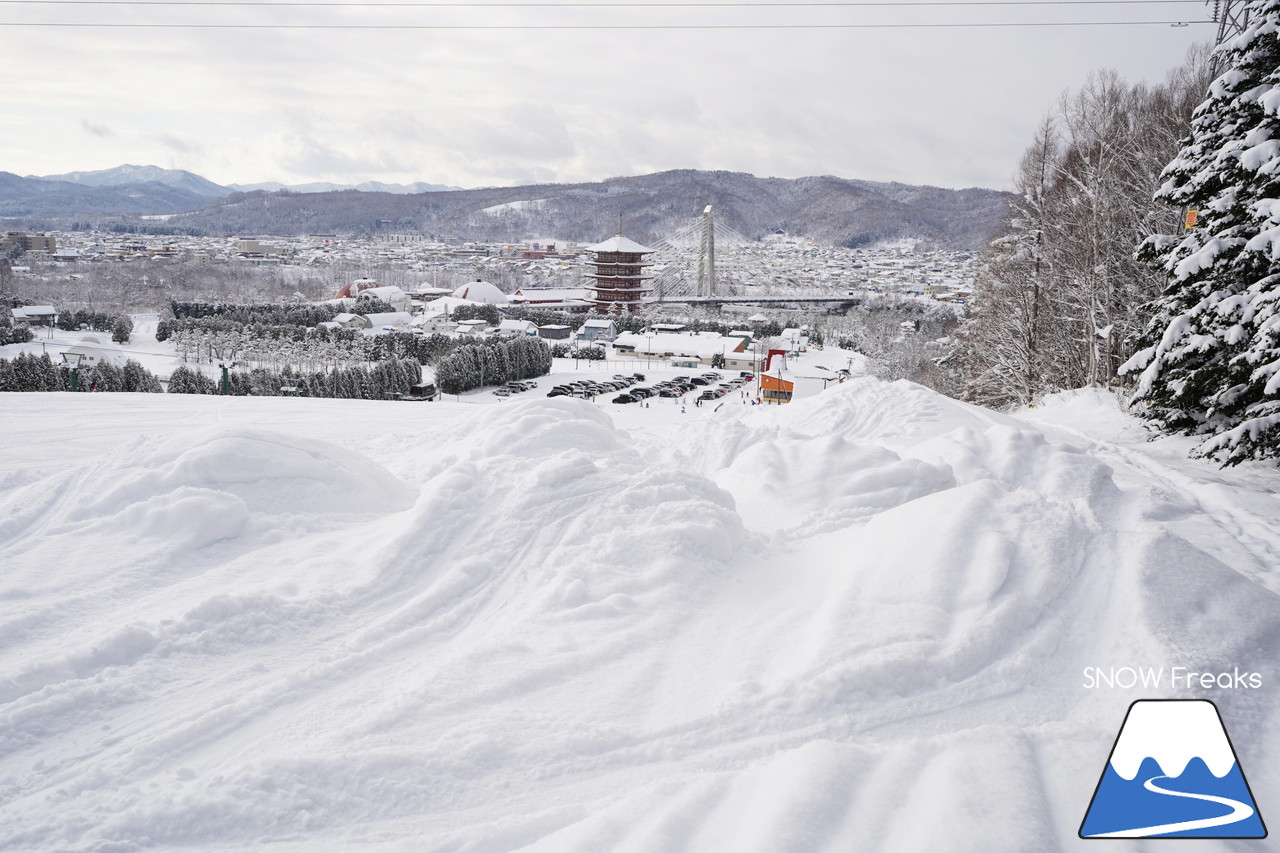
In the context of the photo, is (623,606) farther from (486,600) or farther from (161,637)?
(161,637)

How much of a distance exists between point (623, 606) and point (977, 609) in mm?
2016

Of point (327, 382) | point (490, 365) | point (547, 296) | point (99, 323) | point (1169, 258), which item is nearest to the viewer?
point (1169, 258)

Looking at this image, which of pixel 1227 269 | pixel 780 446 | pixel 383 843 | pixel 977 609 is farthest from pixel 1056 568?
pixel 1227 269

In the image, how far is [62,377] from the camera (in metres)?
27.6

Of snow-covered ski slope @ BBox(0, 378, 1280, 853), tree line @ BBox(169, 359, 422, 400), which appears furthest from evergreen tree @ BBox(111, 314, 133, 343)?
snow-covered ski slope @ BBox(0, 378, 1280, 853)

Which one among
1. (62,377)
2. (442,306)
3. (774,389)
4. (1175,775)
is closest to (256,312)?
(442,306)

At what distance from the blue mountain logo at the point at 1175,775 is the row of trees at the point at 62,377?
32.4 meters

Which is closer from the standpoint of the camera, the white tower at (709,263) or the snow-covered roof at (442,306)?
the snow-covered roof at (442,306)

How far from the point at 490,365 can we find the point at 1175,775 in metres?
34.5

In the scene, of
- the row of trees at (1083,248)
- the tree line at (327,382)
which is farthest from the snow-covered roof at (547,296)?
the row of trees at (1083,248)

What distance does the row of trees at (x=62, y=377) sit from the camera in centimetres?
2628

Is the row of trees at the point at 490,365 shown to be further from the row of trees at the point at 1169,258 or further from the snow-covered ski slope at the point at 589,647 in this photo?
the snow-covered ski slope at the point at 589,647

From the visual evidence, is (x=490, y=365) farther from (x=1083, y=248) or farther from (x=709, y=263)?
(x=709, y=263)

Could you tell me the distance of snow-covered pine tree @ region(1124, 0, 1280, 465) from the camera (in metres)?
7.25
